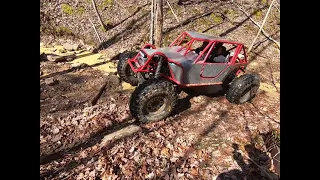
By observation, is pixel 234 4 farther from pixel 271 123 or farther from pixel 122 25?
pixel 271 123

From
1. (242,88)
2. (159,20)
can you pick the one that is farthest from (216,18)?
(242,88)

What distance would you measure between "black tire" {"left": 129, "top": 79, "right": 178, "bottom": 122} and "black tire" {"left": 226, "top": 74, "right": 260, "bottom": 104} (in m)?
1.79

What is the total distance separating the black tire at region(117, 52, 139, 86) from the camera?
7.10 metres

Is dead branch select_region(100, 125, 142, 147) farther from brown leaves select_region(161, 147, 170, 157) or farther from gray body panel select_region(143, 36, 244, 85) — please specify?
gray body panel select_region(143, 36, 244, 85)

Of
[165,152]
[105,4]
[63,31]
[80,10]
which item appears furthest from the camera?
[105,4]

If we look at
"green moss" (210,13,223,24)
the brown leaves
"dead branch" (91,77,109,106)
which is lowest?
the brown leaves

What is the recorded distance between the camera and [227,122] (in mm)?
5980

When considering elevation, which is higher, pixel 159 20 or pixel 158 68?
pixel 159 20

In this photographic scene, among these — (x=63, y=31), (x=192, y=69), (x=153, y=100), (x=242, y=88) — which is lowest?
(x=63, y=31)

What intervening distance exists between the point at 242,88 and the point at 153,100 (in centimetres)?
253

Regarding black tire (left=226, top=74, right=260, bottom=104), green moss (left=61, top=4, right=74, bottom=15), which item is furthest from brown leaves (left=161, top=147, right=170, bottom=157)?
green moss (left=61, top=4, right=74, bottom=15)

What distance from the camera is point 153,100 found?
5.44 meters

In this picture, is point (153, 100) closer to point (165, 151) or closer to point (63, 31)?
point (165, 151)

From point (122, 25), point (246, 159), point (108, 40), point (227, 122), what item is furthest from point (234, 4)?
point (246, 159)
